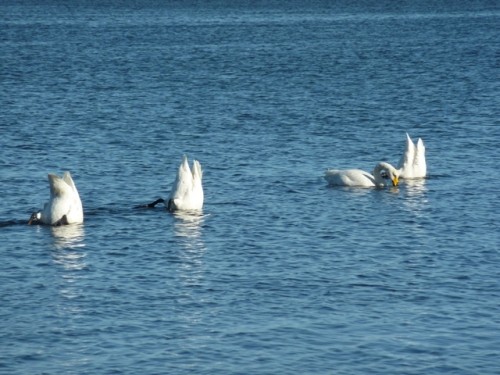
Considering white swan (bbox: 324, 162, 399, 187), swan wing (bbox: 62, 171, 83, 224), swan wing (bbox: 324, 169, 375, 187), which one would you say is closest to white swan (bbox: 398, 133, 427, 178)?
white swan (bbox: 324, 162, 399, 187)

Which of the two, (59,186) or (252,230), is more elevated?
(59,186)

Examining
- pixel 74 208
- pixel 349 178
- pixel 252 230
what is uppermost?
pixel 349 178

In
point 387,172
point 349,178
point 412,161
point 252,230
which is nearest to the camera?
point 252,230

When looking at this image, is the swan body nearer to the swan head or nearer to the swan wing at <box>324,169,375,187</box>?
the swan wing at <box>324,169,375,187</box>

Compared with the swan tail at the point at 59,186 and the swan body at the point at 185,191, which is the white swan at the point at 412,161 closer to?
the swan body at the point at 185,191

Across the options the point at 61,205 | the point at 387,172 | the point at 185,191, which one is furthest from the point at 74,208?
the point at 387,172

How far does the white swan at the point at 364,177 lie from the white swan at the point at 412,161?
2.36ft

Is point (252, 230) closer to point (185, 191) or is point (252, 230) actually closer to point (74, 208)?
point (185, 191)

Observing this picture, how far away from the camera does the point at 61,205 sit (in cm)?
3322

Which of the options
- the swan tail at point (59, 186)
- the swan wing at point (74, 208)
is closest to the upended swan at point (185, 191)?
the swan wing at point (74, 208)

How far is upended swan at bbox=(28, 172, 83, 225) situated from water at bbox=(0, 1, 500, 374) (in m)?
0.34

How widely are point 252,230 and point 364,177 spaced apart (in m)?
6.47

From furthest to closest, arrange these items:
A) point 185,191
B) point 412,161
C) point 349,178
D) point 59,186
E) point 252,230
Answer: point 412,161 < point 349,178 < point 185,191 < point 59,186 < point 252,230

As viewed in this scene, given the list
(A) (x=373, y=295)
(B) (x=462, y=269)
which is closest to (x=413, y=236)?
(B) (x=462, y=269)
